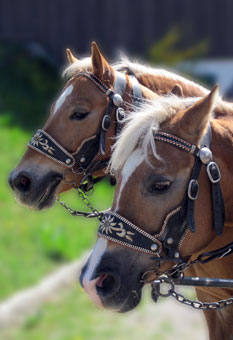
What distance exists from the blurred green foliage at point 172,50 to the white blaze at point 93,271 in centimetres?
1034

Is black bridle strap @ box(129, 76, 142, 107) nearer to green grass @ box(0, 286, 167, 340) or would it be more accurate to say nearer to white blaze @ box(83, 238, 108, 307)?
white blaze @ box(83, 238, 108, 307)

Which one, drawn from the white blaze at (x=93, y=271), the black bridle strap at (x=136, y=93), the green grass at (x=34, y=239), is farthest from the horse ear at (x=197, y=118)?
the green grass at (x=34, y=239)

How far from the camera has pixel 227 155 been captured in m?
2.57

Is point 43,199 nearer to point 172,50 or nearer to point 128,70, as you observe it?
point 128,70

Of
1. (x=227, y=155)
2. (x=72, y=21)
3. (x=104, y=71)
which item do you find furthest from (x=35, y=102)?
(x=227, y=155)

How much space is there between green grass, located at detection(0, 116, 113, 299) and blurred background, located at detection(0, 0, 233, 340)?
0.01 metres

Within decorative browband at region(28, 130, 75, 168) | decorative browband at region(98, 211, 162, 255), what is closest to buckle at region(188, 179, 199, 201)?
decorative browband at region(98, 211, 162, 255)

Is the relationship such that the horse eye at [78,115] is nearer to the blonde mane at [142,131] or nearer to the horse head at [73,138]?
the horse head at [73,138]

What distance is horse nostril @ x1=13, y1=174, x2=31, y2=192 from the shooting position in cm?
358

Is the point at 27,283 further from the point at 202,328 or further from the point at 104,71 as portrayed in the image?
the point at 104,71

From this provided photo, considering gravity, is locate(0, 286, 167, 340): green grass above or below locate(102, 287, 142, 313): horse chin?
below

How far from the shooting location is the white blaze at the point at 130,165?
2.44 metres

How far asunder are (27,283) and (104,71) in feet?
12.1

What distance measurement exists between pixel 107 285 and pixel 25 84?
11133mm
